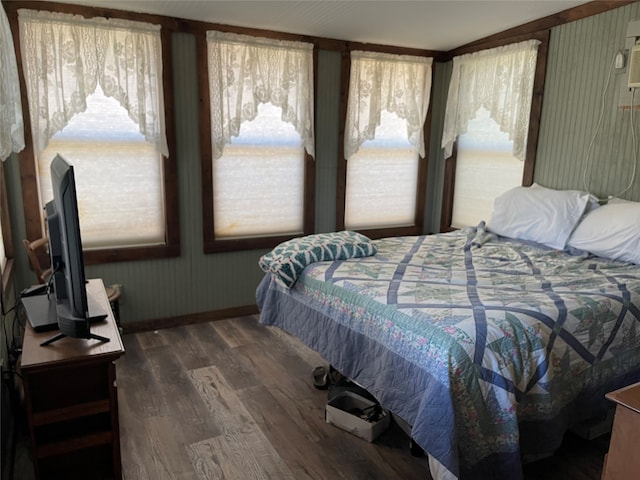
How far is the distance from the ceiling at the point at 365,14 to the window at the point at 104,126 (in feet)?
0.79

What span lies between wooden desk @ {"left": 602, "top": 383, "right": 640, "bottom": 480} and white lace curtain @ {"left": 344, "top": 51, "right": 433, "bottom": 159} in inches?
128

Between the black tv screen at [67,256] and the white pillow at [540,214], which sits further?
the white pillow at [540,214]

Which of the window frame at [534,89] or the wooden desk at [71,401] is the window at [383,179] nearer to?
the window frame at [534,89]

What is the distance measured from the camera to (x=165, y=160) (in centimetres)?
347

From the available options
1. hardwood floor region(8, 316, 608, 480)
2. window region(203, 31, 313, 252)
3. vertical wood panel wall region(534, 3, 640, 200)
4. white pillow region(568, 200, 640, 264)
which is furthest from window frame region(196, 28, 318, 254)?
white pillow region(568, 200, 640, 264)

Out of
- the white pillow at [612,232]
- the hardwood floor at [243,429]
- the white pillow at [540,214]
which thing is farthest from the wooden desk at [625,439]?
the white pillow at [540,214]

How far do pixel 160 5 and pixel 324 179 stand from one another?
70.6 inches

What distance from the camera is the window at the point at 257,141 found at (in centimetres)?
355

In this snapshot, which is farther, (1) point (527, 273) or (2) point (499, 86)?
(2) point (499, 86)

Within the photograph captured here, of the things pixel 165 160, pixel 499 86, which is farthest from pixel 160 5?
pixel 499 86

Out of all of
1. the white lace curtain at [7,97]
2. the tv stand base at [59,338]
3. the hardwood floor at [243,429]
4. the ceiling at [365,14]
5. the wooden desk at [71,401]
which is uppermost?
the ceiling at [365,14]

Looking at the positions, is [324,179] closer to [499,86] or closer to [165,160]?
[165,160]

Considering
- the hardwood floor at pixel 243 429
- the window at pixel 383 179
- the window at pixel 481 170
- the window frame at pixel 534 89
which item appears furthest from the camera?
the window at pixel 383 179

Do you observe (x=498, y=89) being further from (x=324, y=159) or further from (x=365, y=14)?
(x=324, y=159)
